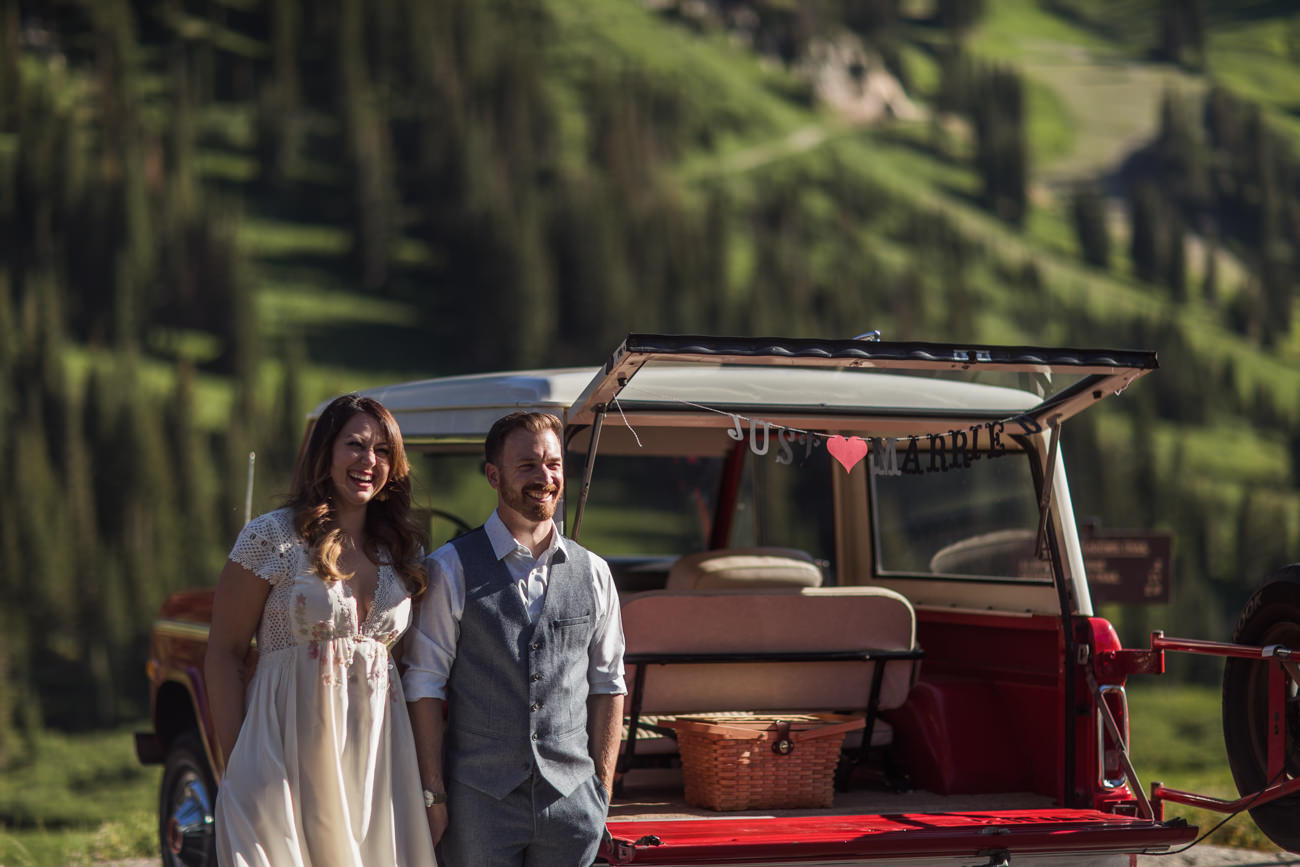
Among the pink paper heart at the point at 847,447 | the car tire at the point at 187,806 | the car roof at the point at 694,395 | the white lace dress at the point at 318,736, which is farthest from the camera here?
the car tire at the point at 187,806

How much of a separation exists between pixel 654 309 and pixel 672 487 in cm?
2210

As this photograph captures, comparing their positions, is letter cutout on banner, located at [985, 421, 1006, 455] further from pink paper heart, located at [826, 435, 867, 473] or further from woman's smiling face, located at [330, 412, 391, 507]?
woman's smiling face, located at [330, 412, 391, 507]

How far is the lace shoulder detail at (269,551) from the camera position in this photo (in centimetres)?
350

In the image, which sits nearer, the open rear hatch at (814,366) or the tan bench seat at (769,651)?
the open rear hatch at (814,366)

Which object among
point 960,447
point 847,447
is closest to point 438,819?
point 847,447

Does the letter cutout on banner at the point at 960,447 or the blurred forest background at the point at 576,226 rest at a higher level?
the blurred forest background at the point at 576,226

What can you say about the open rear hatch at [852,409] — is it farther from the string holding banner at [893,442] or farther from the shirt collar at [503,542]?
→ the shirt collar at [503,542]

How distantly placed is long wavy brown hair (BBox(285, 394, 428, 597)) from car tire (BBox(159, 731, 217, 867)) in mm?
2616

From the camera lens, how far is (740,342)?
13.7ft

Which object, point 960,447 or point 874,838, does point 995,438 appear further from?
point 874,838

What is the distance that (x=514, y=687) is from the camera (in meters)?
3.51

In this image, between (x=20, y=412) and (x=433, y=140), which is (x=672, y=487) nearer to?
(x=20, y=412)

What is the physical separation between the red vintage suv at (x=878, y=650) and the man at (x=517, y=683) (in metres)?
0.50

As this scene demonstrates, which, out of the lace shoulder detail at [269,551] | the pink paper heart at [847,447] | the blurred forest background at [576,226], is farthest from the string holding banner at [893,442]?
the blurred forest background at [576,226]
